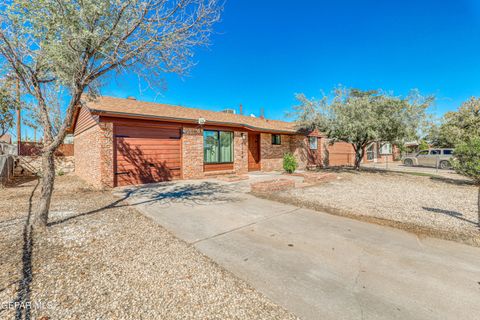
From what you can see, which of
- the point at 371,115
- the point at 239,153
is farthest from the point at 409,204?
the point at 239,153

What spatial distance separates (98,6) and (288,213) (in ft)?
18.2

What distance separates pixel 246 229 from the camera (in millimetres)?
4031

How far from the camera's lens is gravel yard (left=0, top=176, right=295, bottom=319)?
1925 mm

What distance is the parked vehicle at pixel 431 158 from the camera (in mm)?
16734

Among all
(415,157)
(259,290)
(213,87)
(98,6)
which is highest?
(213,87)

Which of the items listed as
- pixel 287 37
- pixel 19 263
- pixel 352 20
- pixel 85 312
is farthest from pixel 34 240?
pixel 352 20

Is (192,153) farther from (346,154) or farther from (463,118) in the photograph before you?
(463,118)

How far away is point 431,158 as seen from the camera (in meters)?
17.7

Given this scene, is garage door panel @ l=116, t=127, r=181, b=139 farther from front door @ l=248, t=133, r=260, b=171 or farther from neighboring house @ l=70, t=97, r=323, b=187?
front door @ l=248, t=133, r=260, b=171

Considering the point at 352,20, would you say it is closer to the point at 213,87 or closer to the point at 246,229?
the point at 213,87

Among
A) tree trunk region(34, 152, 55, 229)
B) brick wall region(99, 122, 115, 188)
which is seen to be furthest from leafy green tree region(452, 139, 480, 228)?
brick wall region(99, 122, 115, 188)

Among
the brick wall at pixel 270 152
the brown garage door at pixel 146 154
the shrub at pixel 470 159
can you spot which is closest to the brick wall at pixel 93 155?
the brown garage door at pixel 146 154

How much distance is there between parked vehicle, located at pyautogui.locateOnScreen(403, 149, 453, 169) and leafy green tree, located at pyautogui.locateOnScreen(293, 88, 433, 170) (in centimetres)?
826

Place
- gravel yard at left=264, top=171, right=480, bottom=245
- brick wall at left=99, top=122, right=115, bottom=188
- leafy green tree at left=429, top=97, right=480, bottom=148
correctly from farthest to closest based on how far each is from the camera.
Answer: leafy green tree at left=429, top=97, right=480, bottom=148
brick wall at left=99, top=122, right=115, bottom=188
gravel yard at left=264, top=171, right=480, bottom=245
